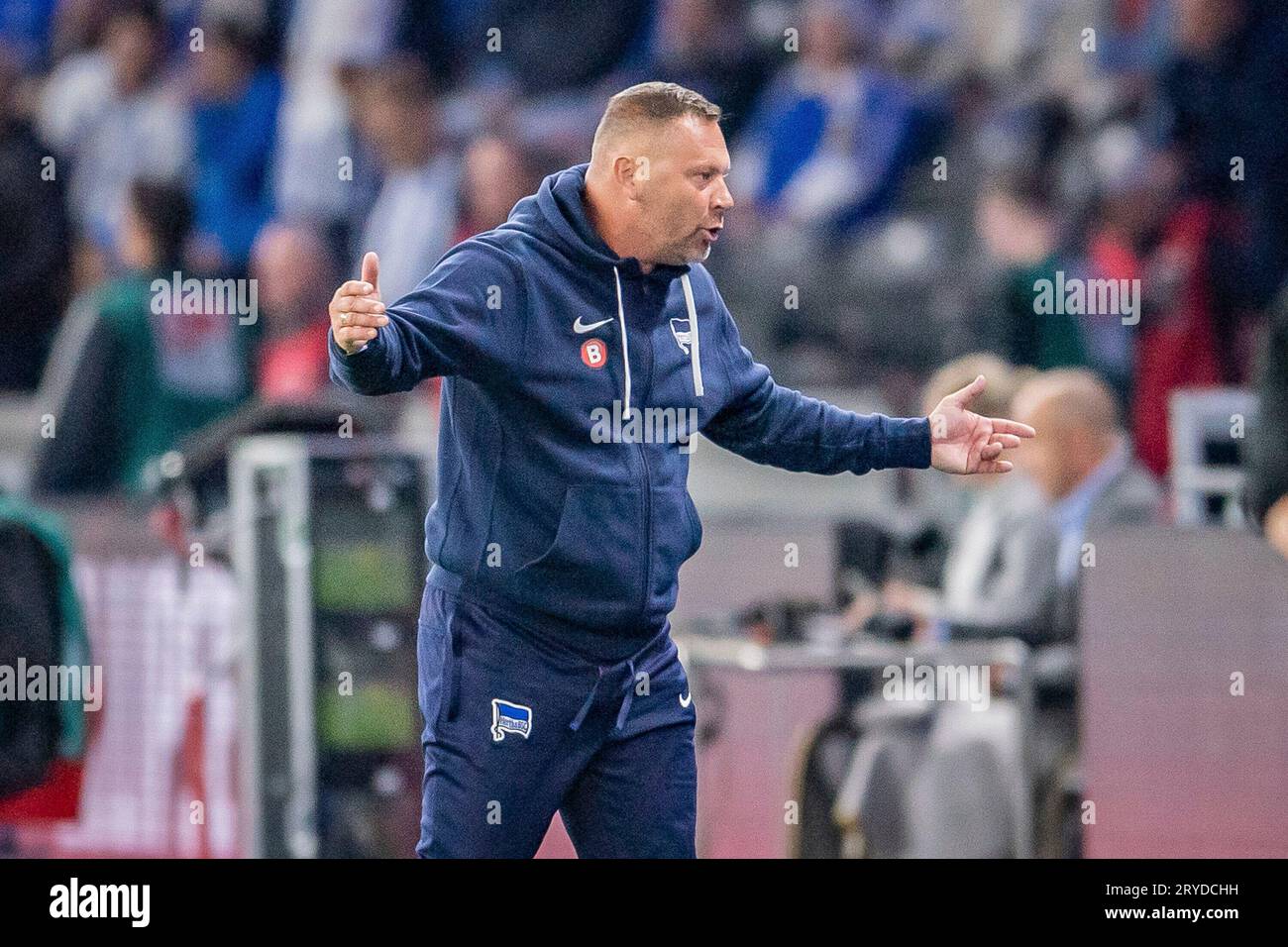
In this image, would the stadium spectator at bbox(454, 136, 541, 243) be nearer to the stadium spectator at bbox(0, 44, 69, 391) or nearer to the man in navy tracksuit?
the stadium spectator at bbox(0, 44, 69, 391)

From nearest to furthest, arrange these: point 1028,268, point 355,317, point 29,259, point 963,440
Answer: point 355,317, point 963,440, point 1028,268, point 29,259

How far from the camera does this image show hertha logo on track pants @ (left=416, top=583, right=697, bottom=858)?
13.1ft

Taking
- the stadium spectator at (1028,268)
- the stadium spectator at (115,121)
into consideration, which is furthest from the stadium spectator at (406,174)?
the stadium spectator at (1028,268)

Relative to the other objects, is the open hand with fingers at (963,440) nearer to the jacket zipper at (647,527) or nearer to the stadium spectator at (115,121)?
the jacket zipper at (647,527)

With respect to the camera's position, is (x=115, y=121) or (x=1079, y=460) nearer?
(x=1079, y=460)

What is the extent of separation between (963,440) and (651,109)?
0.90 m

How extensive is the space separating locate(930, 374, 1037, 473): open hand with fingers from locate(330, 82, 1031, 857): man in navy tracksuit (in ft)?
1.64

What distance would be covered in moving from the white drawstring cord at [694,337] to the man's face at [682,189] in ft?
0.54

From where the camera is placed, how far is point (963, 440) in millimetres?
4344

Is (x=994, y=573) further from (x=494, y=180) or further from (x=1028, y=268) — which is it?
(x=494, y=180)

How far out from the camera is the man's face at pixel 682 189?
13.3 feet

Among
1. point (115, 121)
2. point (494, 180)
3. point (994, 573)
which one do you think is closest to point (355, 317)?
point (994, 573)

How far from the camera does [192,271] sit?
28.2ft
